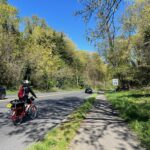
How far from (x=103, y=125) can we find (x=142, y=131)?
1980 mm

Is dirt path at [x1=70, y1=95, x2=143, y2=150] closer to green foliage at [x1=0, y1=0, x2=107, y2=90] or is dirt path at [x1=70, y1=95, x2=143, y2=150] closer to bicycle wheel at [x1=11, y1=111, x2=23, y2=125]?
bicycle wheel at [x1=11, y1=111, x2=23, y2=125]

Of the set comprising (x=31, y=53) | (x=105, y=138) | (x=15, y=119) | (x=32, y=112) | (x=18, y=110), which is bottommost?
(x=105, y=138)

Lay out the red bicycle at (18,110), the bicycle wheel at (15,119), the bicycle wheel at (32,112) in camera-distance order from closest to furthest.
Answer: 1. the bicycle wheel at (15,119)
2. the red bicycle at (18,110)
3. the bicycle wheel at (32,112)

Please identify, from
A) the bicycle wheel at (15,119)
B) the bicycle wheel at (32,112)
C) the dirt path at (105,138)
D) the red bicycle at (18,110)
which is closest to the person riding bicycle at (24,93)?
the red bicycle at (18,110)

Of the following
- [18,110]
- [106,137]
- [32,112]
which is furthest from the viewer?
[32,112]

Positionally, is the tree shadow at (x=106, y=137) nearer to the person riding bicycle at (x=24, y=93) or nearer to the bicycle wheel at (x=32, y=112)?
the person riding bicycle at (x=24, y=93)

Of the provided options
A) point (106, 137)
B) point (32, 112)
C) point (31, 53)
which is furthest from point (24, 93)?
point (31, 53)

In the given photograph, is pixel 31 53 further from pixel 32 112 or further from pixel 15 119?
pixel 15 119

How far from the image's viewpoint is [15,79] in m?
47.3

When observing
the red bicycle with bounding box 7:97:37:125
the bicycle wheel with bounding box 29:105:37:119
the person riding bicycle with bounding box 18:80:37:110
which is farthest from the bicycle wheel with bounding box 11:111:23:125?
the bicycle wheel with bounding box 29:105:37:119

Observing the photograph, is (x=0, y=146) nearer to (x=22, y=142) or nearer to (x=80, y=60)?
(x=22, y=142)

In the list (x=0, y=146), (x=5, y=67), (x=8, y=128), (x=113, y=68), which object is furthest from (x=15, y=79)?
(x=0, y=146)

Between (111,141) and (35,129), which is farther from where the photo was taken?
(35,129)

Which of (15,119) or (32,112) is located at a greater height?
(32,112)
